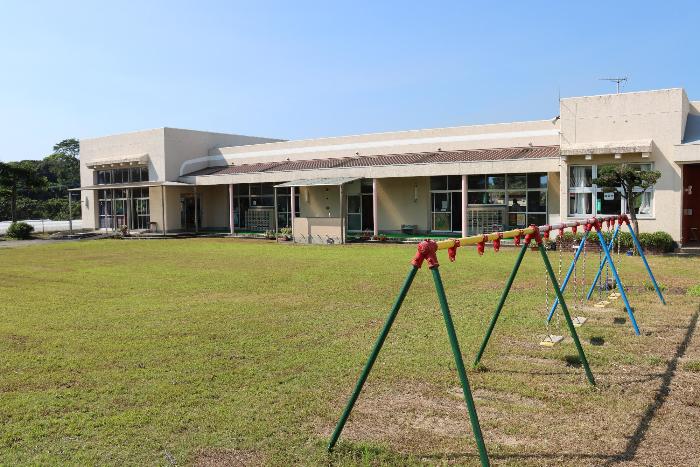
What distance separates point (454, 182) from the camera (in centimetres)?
2433

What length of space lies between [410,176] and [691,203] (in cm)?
982

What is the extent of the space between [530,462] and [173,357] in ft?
13.1

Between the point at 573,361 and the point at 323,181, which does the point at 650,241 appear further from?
the point at 323,181

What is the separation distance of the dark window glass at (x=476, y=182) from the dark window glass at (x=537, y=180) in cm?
184

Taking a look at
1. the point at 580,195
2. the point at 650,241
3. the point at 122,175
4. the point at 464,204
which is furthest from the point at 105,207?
the point at 650,241

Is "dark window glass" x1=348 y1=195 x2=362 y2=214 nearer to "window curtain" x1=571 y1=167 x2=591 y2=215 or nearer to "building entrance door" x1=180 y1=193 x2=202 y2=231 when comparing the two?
"building entrance door" x1=180 y1=193 x2=202 y2=231

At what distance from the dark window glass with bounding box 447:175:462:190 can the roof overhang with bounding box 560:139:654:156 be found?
576cm

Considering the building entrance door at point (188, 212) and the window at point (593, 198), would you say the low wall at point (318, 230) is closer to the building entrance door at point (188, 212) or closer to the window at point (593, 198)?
the window at point (593, 198)

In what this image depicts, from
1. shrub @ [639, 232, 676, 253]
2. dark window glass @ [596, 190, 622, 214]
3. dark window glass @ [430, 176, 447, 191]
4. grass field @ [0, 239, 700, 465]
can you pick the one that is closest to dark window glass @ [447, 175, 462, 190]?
dark window glass @ [430, 176, 447, 191]

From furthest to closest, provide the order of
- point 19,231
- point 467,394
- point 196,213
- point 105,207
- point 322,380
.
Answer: point 105,207 → point 196,213 → point 19,231 → point 322,380 → point 467,394

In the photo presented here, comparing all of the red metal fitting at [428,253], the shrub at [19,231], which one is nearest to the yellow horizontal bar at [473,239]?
the red metal fitting at [428,253]

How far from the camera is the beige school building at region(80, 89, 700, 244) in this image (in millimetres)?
17859

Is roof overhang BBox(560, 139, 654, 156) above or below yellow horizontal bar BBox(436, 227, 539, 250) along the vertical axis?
above

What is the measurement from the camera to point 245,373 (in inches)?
227
